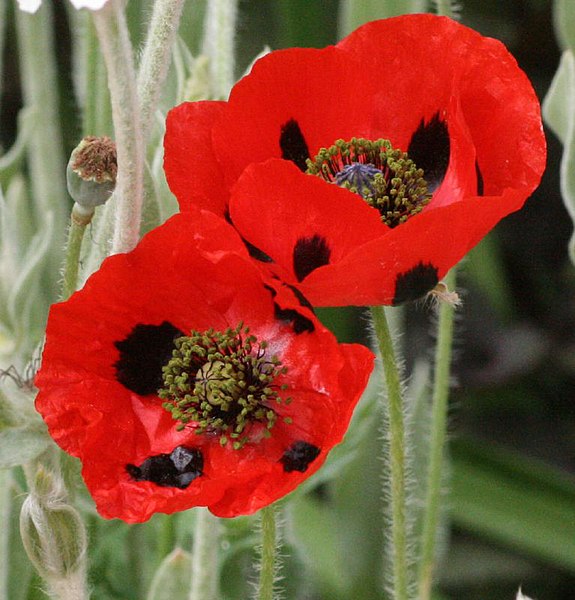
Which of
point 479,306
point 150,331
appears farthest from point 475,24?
point 150,331

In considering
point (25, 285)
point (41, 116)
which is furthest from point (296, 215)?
point (41, 116)

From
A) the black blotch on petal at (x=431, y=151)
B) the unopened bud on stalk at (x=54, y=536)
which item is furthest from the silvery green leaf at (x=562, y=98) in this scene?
the unopened bud on stalk at (x=54, y=536)

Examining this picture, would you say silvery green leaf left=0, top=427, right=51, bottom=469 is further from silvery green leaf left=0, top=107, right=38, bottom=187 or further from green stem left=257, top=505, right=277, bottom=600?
silvery green leaf left=0, top=107, right=38, bottom=187

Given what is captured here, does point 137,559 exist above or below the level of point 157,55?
below

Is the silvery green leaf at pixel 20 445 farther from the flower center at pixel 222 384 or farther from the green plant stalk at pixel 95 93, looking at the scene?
the green plant stalk at pixel 95 93

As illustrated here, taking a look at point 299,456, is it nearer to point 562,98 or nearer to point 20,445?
point 20,445
